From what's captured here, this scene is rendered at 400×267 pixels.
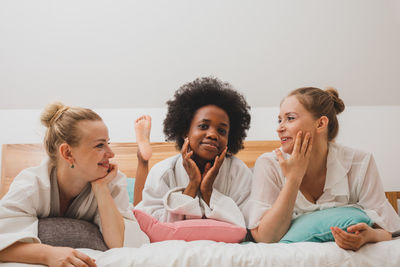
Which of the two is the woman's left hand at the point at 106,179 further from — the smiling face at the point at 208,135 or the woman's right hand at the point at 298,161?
the woman's right hand at the point at 298,161

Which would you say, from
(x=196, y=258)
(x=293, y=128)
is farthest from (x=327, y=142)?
(x=196, y=258)

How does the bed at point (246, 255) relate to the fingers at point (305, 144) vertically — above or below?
below

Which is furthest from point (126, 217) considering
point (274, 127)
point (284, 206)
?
point (274, 127)

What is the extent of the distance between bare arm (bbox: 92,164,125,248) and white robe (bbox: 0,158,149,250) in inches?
1.1

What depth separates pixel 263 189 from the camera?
4.30 feet

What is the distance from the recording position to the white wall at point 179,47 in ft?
7.02

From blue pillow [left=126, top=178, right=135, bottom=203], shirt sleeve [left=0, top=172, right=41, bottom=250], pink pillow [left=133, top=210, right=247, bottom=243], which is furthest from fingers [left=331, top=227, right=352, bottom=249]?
blue pillow [left=126, top=178, right=135, bottom=203]

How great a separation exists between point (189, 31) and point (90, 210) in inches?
55.2

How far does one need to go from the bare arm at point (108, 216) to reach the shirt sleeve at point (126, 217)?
0.02 meters

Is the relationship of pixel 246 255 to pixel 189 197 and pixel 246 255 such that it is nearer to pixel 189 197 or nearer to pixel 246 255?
pixel 246 255

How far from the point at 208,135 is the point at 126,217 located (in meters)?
0.51

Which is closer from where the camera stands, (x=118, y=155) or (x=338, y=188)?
(x=338, y=188)

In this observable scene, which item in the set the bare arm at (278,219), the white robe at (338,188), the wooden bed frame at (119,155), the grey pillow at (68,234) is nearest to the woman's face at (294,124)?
the white robe at (338,188)

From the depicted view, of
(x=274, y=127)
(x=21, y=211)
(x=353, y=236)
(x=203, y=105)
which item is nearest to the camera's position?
(x=353, y=236)
